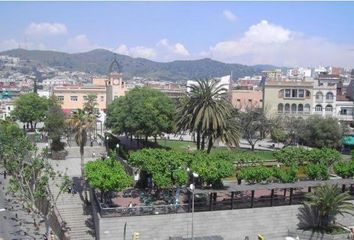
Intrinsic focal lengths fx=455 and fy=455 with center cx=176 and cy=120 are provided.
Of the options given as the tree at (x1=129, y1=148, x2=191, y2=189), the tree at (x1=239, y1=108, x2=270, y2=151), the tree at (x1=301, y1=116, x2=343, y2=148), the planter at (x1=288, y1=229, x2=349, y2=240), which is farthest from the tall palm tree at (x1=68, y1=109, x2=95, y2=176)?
the tree at (x1=301, y1=116, x2=343, y2=148)

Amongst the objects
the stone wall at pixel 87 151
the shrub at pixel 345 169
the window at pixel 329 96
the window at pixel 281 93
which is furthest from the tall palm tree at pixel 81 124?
the window at pixel 329 96

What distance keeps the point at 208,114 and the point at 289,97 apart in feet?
152

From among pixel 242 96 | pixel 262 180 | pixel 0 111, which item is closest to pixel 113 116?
pixel 262 180

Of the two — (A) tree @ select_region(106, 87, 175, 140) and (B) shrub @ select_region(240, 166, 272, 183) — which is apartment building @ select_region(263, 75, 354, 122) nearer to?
(A) tree @ select_region(106, 87, 175, 140)

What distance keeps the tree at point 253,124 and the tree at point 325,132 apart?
6752 millimetres

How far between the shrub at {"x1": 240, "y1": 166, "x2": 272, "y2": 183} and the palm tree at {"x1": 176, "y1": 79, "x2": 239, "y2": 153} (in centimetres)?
955

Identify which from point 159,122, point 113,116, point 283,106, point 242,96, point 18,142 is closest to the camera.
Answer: point 18,142

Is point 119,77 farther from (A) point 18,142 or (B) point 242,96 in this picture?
(A) point 18,142

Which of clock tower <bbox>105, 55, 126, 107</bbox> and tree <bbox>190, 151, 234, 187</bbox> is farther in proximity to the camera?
clock tower <bbox>105, 55, 126, 107</bbox>

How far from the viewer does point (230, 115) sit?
46.8 meters

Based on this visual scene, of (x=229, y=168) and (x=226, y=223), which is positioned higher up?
(x=229, y=168)

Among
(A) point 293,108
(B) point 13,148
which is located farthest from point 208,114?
(A) point 293,108

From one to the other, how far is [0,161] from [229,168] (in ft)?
84.9

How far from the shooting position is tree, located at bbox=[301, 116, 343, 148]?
66.9 metres
